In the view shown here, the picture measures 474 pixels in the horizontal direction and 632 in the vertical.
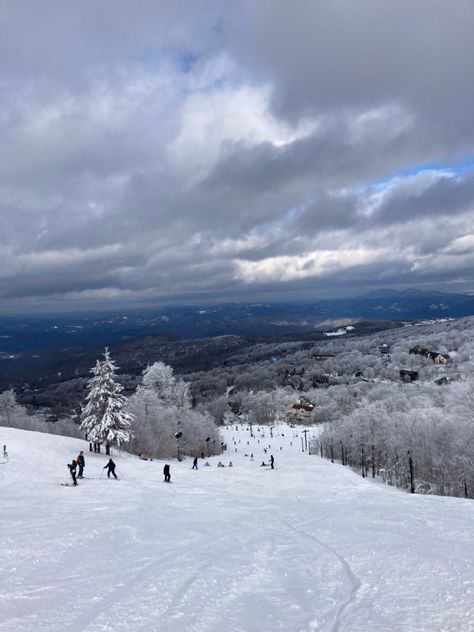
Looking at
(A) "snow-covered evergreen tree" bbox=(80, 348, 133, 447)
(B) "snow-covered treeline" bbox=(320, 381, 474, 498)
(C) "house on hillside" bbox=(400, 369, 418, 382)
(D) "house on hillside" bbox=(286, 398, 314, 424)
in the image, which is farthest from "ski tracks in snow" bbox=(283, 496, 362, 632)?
(C) "house on hillside" bbox=(400, 369, 418, 382)

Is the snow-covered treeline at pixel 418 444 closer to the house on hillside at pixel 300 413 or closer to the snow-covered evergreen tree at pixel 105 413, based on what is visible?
the snow-covered evergreen tree at pixel 105 413

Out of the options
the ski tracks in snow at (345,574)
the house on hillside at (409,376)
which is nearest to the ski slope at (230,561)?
the ski tracks in snow at (345,574)

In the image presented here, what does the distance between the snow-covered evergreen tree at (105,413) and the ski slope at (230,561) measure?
17.2 meters

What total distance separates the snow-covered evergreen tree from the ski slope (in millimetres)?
17168

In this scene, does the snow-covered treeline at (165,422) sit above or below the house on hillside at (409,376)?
above

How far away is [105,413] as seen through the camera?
40844mm

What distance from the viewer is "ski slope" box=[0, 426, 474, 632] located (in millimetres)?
8070

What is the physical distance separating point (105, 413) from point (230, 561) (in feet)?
105

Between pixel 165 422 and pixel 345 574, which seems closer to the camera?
pixel 345 574

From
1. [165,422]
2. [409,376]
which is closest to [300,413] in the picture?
[409,376]

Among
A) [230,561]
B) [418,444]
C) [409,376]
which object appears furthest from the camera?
[409,376]

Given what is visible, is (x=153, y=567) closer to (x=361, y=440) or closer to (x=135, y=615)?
(x=135, y=615)

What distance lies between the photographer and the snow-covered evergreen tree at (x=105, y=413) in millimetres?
39812

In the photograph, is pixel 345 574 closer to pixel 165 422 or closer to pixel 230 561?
pixel 230 561
